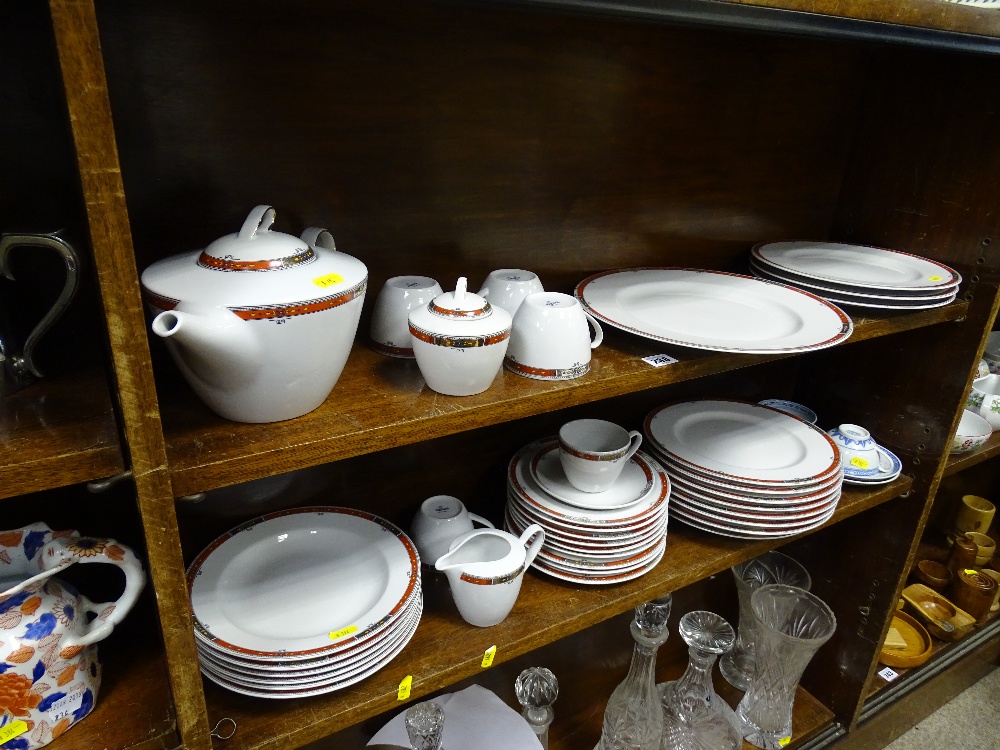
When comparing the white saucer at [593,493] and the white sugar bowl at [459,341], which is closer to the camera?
the white sugar bowl at [459,341]

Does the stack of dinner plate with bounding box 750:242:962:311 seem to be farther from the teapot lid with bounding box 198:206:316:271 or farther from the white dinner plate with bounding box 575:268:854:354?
the teapot lid with bounding box 198:206:316:271

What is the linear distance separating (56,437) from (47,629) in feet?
0.66

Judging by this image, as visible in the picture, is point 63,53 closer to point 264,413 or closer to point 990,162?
point 264,413

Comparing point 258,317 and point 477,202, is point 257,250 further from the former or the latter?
point 477,202

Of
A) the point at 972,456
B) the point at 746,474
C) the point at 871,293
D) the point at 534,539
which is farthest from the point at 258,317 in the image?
the point at 972,456

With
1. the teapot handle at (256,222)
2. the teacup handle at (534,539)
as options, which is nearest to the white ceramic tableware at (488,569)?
the teacup handle at (534,539)

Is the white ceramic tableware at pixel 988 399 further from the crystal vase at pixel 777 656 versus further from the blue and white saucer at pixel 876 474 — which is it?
the crystal vase at pixel 777 656

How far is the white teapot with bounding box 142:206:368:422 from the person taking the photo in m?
0.57

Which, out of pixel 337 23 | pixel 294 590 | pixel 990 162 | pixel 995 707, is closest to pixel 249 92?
pixel 337 23

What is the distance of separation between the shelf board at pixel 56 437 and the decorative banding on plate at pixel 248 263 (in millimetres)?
147

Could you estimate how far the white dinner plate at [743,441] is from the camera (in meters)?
1.06

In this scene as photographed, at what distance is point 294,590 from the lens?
84 cm

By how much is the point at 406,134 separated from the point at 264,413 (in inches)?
15.2

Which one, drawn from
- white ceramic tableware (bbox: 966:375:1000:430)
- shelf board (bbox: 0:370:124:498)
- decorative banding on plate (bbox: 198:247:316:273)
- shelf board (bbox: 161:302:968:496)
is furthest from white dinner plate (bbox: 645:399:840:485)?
shelf board (bbox: 0:370:124:498)
